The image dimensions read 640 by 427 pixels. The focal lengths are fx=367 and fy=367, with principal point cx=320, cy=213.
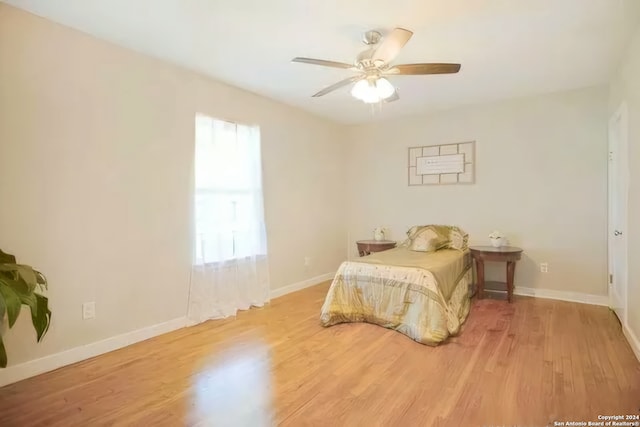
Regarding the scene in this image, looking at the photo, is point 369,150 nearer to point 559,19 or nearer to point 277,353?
point 559,19

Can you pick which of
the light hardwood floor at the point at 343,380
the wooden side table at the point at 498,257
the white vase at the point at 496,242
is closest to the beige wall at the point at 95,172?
the light hardwood floor at the point at 343,380

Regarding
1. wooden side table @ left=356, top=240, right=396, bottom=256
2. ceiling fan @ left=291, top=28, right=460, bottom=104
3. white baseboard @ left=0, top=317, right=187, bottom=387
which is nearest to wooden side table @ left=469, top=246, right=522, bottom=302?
wooden side table @ left=356, top=240, right=396, bottom=256

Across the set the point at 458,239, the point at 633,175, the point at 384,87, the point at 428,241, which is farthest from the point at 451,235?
the point at 384,87

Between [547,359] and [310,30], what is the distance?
2.85m

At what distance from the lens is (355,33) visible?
2658mm

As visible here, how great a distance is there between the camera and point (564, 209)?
4.12 metres

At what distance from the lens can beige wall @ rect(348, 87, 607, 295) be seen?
3.97 m

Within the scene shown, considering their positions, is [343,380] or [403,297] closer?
[343,380]

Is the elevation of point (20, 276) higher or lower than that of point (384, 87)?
lower

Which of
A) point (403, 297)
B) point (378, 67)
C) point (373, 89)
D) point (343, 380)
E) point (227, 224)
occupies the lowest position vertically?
point (343, 380)

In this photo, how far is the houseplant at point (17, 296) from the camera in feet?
5.09

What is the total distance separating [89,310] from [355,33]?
9.22 feet

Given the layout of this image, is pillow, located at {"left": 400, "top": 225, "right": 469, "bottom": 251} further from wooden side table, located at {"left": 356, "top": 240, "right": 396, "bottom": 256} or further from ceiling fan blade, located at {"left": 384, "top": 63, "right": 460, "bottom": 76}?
ceiling fan blade, located at {"left": 384, "top": 63, "right": 460, "bottom": 76}

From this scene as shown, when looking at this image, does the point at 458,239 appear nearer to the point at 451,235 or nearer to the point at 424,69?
the point at 451,235
